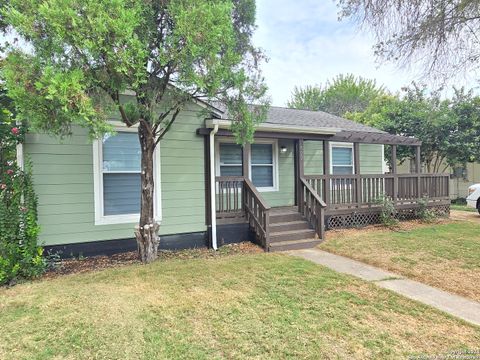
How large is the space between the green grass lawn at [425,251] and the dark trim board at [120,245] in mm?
2714

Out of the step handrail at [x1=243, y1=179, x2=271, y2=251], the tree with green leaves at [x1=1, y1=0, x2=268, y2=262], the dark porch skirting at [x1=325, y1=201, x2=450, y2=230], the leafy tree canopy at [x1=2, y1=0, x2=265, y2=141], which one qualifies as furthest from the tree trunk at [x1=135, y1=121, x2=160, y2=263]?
the dark porch skirting at [x1=325, y1=201, x2=450, y2=230]

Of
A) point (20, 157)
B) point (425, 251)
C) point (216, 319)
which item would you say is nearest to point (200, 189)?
point (20, 157)

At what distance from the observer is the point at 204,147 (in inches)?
267

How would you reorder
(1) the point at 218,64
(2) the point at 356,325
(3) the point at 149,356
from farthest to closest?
(1) the point at 218,64 → (2) the point at 356,325 → (3) the point at 149,356

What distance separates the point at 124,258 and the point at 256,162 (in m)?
4.49

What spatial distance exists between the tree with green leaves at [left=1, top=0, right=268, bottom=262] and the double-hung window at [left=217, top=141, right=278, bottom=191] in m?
3.29

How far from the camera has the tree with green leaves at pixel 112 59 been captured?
3.53 meters

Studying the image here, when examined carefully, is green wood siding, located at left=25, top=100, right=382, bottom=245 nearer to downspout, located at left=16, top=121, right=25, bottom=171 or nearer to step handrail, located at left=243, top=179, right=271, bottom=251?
downspout, located at left=16, top=121, right=25, bottom=171

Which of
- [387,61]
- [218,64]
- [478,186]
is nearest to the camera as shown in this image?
[218,64]

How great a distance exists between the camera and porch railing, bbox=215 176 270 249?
6.73 metres

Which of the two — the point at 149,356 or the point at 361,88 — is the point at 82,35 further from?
the point at 361,88

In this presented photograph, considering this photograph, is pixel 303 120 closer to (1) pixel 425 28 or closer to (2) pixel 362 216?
(2) pixel 362 216

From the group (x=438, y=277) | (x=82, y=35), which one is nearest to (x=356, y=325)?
(x=438, y=277)

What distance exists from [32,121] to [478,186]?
13366 millimetres
